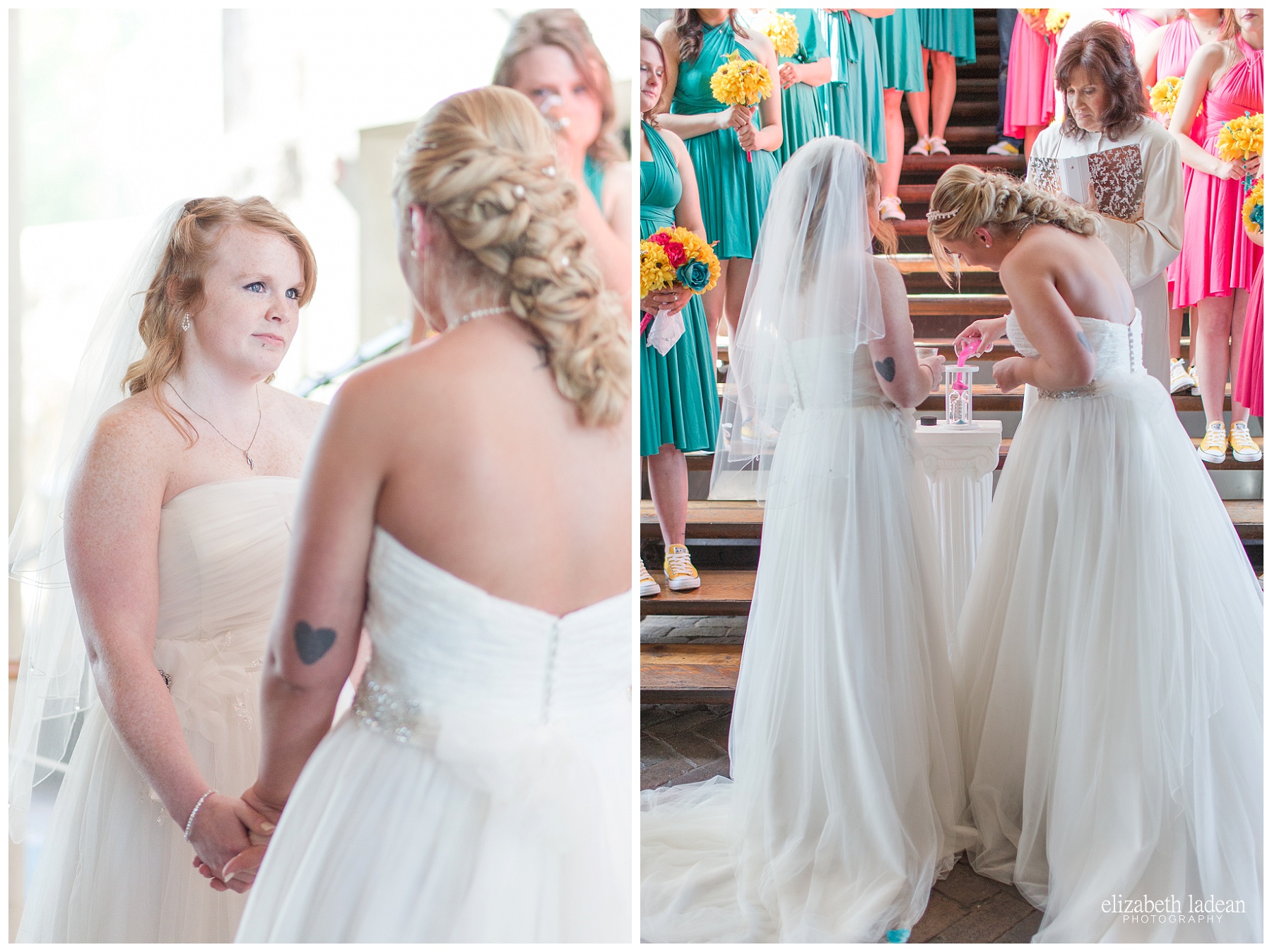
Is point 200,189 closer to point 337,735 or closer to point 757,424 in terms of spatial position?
point 337,735

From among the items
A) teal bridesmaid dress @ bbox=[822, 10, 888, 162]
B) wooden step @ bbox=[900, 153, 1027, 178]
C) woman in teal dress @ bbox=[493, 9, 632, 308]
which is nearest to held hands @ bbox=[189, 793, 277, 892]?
woman in teal dress @ bbox=[493, 9, 632, 308]

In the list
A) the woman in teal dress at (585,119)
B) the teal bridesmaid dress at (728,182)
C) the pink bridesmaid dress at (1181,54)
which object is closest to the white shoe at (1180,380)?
the pink bridesmaid dress at (1181,54)

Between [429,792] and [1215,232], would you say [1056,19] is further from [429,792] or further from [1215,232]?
[429,792]

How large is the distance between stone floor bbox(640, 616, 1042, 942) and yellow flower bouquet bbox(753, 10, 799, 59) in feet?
6.89

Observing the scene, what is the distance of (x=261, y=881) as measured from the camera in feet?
4.50

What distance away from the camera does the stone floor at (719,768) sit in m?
2.02

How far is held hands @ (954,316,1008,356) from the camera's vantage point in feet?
7.80

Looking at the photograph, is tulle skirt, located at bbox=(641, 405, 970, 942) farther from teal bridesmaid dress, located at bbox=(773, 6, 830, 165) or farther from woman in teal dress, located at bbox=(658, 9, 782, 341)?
teal bridesmaid dress, located at bbox=(773, 6, 830, 165)

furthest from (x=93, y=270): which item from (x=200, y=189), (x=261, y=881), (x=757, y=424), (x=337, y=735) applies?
(x=757, y=424)

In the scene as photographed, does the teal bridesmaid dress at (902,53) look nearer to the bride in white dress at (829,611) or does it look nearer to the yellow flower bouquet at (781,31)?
the yellow flower bouquet at (781,31)

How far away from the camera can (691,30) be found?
9.12ft

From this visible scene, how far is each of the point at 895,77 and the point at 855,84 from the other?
211 millimetres

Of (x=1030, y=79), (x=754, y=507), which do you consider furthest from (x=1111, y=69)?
(x=754, y=507)

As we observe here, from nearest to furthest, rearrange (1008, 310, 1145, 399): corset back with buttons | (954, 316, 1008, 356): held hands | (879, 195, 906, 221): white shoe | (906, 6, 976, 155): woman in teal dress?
(1008, 310, 1145, 399): corset back with buttons
(954, 316, 1008, 356): held hands
(906, 6, 976, 155): woman in teal dress
(879, 195, 906, 221): white shoe
